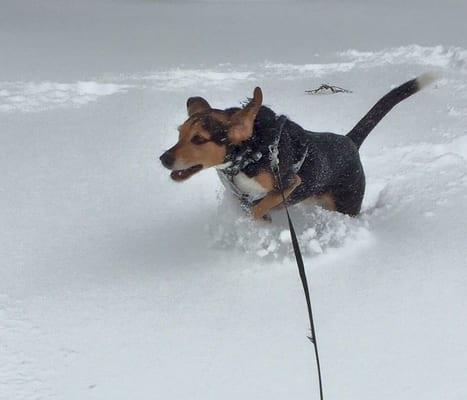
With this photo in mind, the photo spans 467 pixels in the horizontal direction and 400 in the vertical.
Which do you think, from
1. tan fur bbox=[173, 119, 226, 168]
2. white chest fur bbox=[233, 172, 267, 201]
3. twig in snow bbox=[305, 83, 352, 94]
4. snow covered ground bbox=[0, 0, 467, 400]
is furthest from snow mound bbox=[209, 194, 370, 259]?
twig in snow bbox=[305, 83, 352, 94]

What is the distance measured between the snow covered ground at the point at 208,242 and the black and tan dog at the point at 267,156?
122 mm

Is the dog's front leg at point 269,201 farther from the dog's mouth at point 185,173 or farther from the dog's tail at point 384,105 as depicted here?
the dog's tail at point 384,105

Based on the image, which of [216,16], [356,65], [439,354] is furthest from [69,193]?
[216,16]

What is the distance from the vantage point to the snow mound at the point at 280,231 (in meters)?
2.73

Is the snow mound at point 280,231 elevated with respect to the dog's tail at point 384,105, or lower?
lower

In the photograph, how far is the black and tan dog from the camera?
254cm

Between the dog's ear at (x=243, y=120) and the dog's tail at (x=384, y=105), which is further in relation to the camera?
the dog's tail at (x=384, y=105)

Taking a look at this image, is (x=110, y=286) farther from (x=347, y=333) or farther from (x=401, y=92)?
(x=401, y=92)

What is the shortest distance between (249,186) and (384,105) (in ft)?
2.63

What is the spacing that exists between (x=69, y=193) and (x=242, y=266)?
0.96 meters

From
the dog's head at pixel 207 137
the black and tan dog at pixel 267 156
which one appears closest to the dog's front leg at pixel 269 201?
the black and tan dog at pixel 267 156

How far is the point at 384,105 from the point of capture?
10.5 feet

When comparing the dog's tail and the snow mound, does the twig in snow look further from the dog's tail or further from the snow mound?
the snow mound

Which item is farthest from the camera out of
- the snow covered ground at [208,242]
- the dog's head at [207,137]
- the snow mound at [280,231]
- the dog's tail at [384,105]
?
the dog's tail at [384,105]
